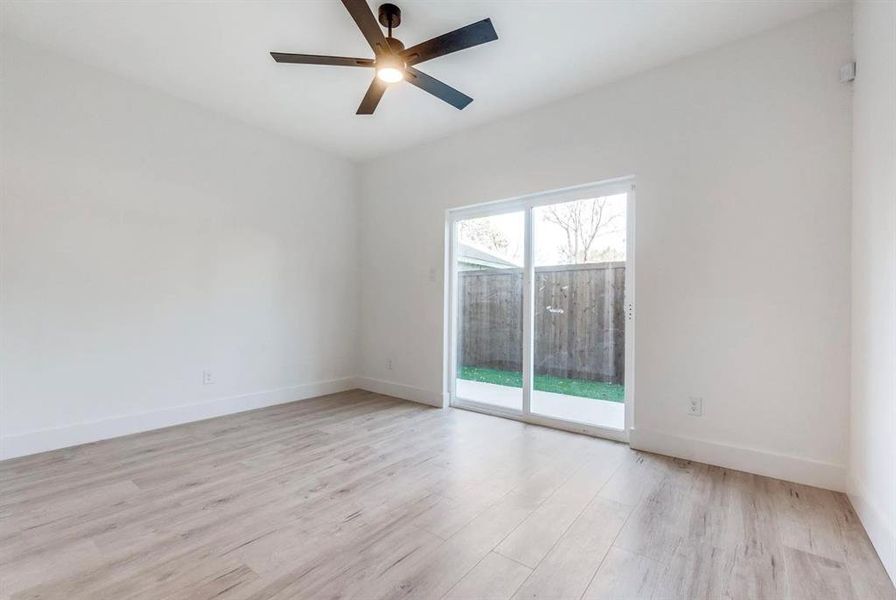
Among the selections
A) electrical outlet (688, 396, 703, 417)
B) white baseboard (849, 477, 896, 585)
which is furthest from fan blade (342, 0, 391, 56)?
white baseboard (849, 477, 896, 585)

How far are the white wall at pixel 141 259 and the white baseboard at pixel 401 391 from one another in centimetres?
41

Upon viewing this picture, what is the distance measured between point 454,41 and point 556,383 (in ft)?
8.66

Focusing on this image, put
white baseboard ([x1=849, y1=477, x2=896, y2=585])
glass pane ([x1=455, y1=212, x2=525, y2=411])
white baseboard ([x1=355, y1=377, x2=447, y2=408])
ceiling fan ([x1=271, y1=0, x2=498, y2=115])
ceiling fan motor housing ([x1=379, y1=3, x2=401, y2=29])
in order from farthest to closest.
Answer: white baseboard ([x1=355, y1=377, x2=447, y2=408]) < glass pane ([x1=455, y1=212, x2=525, y2=411]) < ceiling fan motor housing ([x1=379, y1=3, x2=401, y2=29]) < ceiling fan ([x1=271, y1=0, x2=498, y2=115]) < white baseboard ([x1=849, y1=477, x2=896, y2=585])

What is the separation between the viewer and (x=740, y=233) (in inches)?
97.1

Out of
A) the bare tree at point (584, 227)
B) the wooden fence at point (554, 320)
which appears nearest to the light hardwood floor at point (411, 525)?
the wooden fence at point (554, 320)

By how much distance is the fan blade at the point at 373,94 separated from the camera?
2457 mm

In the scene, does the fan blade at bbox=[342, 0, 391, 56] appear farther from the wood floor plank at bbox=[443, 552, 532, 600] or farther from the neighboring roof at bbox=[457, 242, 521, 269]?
the wood floor plank at bbox=[443, 552, 532, 600]

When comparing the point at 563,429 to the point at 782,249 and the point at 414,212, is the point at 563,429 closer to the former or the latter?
the point at 782,249

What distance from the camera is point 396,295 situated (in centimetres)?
441

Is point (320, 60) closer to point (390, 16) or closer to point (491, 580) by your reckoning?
point (390, 16)

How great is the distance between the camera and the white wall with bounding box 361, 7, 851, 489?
2219 millimetres

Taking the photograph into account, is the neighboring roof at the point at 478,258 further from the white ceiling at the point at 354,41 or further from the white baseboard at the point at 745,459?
the white baseboard at the point at 745,459

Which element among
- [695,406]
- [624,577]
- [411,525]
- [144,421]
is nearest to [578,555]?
[624,577]

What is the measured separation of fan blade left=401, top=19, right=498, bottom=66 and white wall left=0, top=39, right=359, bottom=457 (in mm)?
2351
